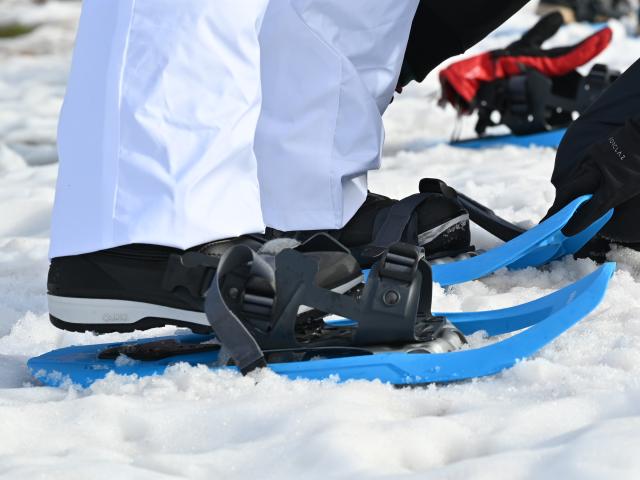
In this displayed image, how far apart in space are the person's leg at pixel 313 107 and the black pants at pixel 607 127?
1.60 ft

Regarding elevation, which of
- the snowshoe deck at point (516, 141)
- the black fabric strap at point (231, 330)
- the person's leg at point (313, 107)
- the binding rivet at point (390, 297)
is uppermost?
the person's leg at point (313, 107)

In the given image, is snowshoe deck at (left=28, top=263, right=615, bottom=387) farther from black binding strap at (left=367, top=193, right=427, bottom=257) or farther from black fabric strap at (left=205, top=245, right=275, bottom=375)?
black binding strap at (left=367, top=193, right=427, bottom=257)

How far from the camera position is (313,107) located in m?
2.36

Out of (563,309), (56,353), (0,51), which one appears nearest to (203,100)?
(56,353)

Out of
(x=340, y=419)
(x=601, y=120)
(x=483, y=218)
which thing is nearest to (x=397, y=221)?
(x=483, y=218)

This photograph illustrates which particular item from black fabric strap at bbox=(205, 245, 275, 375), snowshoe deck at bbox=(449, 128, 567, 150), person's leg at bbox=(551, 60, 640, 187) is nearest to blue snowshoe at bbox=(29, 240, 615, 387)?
black fabric strap at bbox=(205, 245, 275, 375)

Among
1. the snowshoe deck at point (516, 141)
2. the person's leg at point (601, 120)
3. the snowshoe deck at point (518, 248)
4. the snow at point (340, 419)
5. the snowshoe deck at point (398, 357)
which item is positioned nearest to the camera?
the snow at point (340, 419)

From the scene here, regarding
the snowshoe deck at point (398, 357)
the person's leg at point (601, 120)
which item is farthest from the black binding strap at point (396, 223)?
the snowshoe deck at point (398, 357)

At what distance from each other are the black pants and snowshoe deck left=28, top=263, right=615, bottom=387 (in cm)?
57

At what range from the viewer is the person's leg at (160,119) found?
161 cm

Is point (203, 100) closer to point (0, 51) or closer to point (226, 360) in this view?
point (226, 360)

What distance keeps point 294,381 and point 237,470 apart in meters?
0.31

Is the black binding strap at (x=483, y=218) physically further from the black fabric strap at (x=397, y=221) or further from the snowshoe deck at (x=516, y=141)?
the snowshoe deck at (x=516, y=141)

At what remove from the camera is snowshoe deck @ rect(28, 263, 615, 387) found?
5.15 ft
